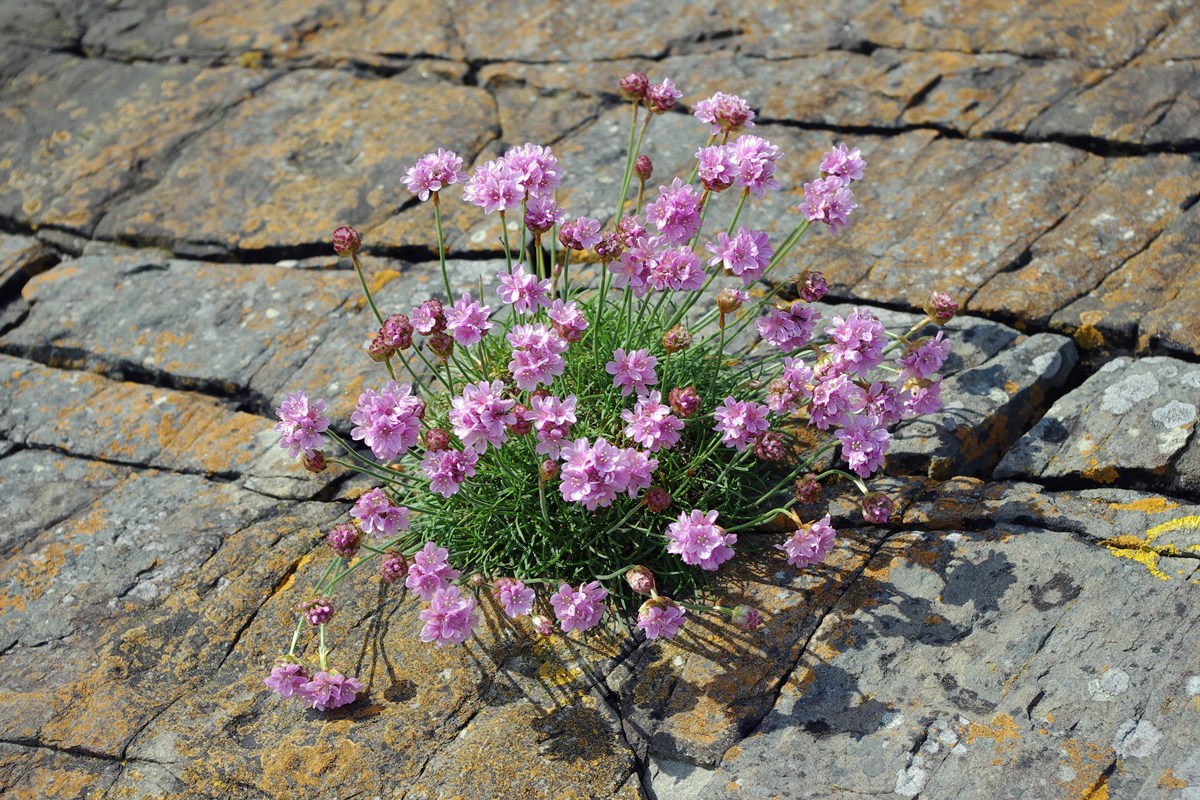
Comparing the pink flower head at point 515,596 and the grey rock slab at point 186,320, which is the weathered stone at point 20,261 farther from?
the pink flower head at point 515,596

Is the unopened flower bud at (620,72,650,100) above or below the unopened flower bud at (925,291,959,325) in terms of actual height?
above

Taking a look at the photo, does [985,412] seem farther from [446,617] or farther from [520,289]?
[446,617]

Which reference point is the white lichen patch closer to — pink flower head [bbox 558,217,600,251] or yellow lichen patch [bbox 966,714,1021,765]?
yellow lichen patch [bbox 966,714,1021,765]

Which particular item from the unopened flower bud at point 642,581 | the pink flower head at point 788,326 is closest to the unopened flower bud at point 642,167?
the pink flower head at point 788,326

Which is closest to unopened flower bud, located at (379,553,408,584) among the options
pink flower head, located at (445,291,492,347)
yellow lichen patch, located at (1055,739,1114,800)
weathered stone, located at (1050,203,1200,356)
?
pink flower head, located at (445,291,492,347)

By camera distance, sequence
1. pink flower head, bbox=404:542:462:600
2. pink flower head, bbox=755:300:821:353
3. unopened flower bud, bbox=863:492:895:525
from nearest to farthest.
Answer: pink flower head, bbox=404:542:462:600, unopened flower bud, bbox=863:492:895:525, pink flower head, bbox=755:300:821:353

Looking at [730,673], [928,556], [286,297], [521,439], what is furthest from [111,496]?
[928,556]

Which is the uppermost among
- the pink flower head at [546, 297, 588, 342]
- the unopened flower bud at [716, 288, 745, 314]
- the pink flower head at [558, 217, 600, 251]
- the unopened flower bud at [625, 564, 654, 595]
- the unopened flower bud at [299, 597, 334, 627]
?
the pink flower head at [558, 217, 600, 251]
